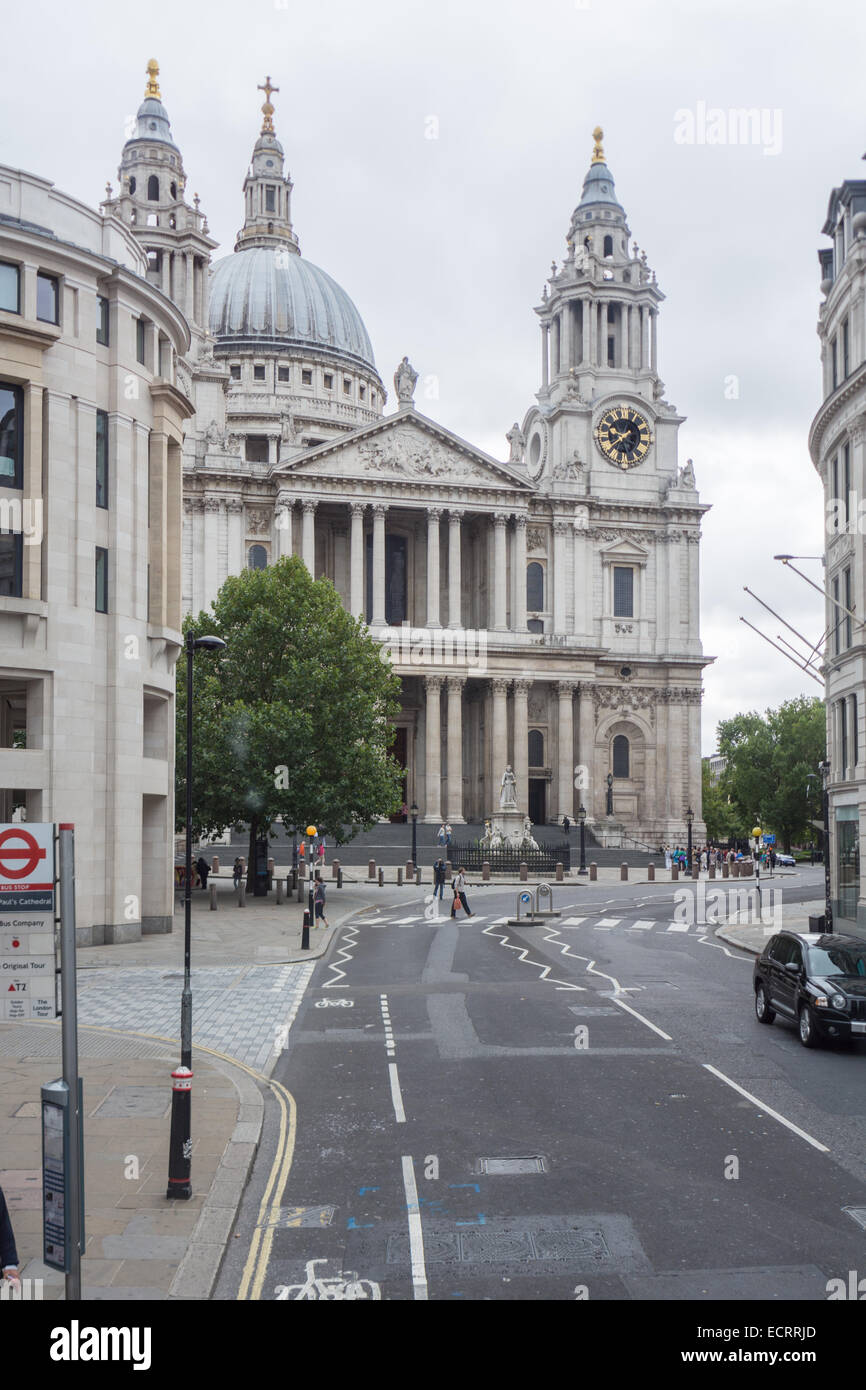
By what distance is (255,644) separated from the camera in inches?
1841

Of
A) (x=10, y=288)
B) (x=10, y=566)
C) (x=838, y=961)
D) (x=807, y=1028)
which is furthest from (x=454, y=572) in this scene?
(x=807, y=1028)

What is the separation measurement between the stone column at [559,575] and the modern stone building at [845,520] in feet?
151

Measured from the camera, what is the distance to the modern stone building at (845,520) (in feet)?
110

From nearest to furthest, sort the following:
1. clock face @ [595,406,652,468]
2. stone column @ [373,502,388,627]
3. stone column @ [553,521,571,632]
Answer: stone column @ [373,502,388,627] < stone column @ [553,521,571,632] < clock face @ [595,406,652,468]

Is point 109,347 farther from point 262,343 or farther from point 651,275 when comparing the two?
point 262,343

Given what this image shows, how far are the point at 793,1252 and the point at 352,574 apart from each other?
7155 centimetres

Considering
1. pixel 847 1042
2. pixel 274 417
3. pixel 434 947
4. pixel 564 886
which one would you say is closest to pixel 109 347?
pixel 434 947

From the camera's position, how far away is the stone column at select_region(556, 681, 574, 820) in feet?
271

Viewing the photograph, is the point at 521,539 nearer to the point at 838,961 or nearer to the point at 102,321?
the point at 102,321

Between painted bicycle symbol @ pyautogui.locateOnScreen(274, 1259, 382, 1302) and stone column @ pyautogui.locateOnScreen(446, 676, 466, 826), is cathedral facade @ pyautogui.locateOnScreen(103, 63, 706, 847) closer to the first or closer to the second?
stone column @ pyautogui.locateOnScreen(446, 676, 466, 826)

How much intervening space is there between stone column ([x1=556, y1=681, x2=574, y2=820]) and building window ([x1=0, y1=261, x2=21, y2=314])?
2265 inches

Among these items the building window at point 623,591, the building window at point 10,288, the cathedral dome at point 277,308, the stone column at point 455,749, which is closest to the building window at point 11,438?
the building window at point 10,288

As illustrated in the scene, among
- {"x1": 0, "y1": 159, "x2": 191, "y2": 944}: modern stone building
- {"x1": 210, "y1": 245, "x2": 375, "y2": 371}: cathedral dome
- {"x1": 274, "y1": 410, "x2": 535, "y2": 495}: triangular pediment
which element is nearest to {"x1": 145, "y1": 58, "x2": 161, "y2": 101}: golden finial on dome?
{"x1": 210, "y1": 245, "x2": 375, "y2": 371}: cathedral dome

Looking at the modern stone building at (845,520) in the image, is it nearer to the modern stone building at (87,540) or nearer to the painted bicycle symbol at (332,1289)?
the modern stone building at (87,540)
